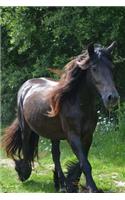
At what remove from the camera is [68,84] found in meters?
6.35

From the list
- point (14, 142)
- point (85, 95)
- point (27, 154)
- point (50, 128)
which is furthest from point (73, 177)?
point (14, 142)

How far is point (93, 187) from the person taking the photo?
6004 mm

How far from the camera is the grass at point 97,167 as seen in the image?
7395mm

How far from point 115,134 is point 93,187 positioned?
15.4ft

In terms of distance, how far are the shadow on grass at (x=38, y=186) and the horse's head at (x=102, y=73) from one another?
188 centimetres

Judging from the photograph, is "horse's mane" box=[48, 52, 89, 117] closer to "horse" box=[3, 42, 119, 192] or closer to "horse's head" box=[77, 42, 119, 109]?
"horse" box=[3, 42, 119, 192]

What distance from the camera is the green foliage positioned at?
12219 mm

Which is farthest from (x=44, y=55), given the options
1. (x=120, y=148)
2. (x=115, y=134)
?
(x=120, y=148)

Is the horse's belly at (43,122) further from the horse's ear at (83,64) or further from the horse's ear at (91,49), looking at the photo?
the horse's ear at (91,49)

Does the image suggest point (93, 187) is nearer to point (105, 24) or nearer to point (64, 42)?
point (105, 24)

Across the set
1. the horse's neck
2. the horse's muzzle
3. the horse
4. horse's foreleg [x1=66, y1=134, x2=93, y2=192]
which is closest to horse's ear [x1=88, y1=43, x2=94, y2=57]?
the horse

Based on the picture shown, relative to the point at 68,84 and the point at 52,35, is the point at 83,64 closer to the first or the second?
the point at 68,84

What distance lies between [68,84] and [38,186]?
181 cm
